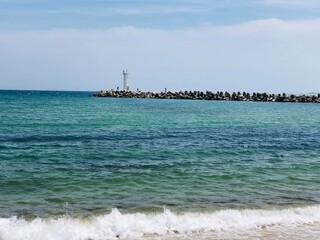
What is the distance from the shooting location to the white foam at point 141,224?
1112cm

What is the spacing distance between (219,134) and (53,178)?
17965mm

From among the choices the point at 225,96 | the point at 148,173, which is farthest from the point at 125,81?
the point at 148,173

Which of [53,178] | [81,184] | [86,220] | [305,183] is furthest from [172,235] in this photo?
[305,183]

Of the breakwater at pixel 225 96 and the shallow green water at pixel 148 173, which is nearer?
the shallow green water at pixel 148 173

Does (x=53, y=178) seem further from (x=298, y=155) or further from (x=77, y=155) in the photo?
(x=298, y=155)

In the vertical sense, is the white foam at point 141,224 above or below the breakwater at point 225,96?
below

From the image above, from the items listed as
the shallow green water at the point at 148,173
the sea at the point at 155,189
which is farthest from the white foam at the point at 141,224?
the shallow green water at the point at 148,173

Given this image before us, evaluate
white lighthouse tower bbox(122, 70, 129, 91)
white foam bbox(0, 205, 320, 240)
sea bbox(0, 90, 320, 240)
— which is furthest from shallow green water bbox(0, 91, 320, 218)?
white lighthouse tower bbox(122, 70, 129, 91)

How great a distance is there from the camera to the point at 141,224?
11852 mm

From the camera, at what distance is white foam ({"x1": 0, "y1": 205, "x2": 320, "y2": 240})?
11125 millimetres

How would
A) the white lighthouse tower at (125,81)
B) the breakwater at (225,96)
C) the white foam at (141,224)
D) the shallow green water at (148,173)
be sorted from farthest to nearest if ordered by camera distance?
1. the white lighthouse tower at (125,81)
2. the breakwater at (225,96)
3. the shallow green water at (148,173)
4. the white foam at (141,224)

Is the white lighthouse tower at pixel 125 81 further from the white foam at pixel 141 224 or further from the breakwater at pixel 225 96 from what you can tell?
the white foam at pixel 141 224

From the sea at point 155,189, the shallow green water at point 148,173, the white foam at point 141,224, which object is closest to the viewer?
the white foam at point 141,224

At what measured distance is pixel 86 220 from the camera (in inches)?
476
